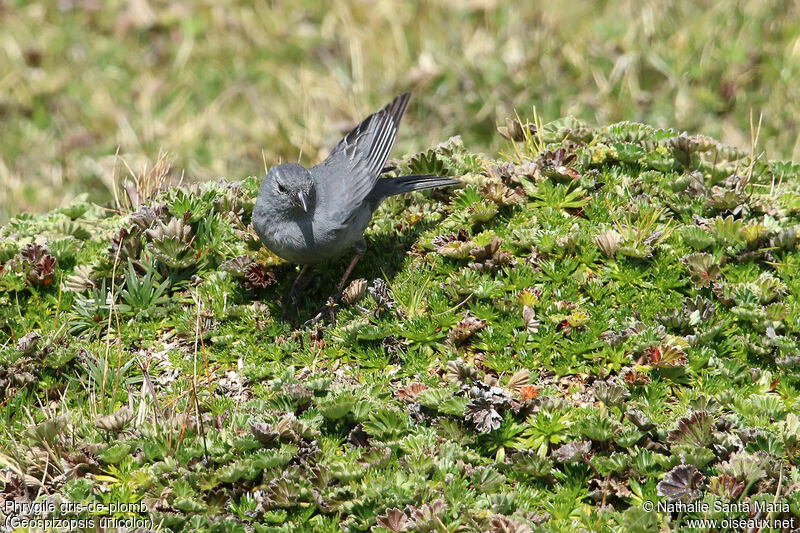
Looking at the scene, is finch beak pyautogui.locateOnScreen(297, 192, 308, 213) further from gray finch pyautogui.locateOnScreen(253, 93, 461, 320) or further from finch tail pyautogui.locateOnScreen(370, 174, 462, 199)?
finch tail pyautogui.locateOnScreen(370, 174, 462, 199)

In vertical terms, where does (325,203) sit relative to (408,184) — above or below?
below

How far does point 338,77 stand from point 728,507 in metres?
7.83

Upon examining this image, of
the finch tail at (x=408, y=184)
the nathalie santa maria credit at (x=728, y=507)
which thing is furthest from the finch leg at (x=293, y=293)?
the nathalie santa maria credit at (x=728, y=507)

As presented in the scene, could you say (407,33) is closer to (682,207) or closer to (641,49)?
(641,49)

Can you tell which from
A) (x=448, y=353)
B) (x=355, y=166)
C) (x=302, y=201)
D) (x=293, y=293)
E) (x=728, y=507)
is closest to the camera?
(x=728, y=507)

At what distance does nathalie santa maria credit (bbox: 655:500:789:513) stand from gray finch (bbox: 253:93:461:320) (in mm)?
2497

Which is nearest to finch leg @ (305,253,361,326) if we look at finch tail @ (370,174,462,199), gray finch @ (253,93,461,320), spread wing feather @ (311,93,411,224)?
gray finch @ (253,93,461,320)

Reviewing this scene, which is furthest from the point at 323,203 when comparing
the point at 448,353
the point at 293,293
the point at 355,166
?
the point at 448,353

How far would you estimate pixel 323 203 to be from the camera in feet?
17.5

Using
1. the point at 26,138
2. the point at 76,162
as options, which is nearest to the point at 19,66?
the point at 26,138

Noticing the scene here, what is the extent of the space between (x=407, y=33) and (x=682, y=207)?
20.4 feet

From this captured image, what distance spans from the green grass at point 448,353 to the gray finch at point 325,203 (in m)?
0.32

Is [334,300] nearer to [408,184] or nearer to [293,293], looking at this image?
[293,293]

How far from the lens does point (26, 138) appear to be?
10500 mm
